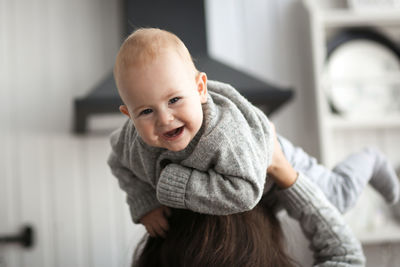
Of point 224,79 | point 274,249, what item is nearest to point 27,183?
point 224,79

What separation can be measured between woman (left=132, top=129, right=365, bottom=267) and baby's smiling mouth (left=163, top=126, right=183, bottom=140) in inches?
9.1

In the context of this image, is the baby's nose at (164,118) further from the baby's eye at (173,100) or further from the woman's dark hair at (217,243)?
the woman's dark hair at (217,243)

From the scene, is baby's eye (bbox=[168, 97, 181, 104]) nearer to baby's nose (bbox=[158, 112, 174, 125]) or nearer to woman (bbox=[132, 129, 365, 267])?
baby's nose (bbox=[158, 112, 174, 125])

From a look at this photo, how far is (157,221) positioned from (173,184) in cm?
16

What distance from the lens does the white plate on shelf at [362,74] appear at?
212cm

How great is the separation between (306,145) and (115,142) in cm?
151

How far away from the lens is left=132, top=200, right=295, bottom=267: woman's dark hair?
32.7 inches

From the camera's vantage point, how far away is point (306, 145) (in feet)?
7.28

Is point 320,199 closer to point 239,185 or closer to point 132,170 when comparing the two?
point 239,185

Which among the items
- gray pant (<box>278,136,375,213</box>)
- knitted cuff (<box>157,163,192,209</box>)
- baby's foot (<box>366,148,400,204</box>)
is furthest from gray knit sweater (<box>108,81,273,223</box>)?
baby's foot (<box>366,148,400,204</box>)

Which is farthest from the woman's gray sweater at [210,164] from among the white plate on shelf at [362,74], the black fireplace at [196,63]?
the white plate on shelf at [362,74]

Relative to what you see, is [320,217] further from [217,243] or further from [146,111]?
[146,111]

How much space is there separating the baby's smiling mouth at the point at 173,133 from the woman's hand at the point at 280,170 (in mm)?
254

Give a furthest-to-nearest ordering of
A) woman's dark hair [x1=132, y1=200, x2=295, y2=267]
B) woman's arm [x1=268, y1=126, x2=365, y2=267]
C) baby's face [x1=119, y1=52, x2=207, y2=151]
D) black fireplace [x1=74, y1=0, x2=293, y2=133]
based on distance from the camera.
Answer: black fireplace [x1=74, y1=0, x2=293, y2=133], woman's arm [x1=268, y1=126, x2=365, y2=267], woman's dark hair [x1=132, y1=200, x2=295, y2=267], baby's face [x1=119, y1=52, x2=207, y2=151]
